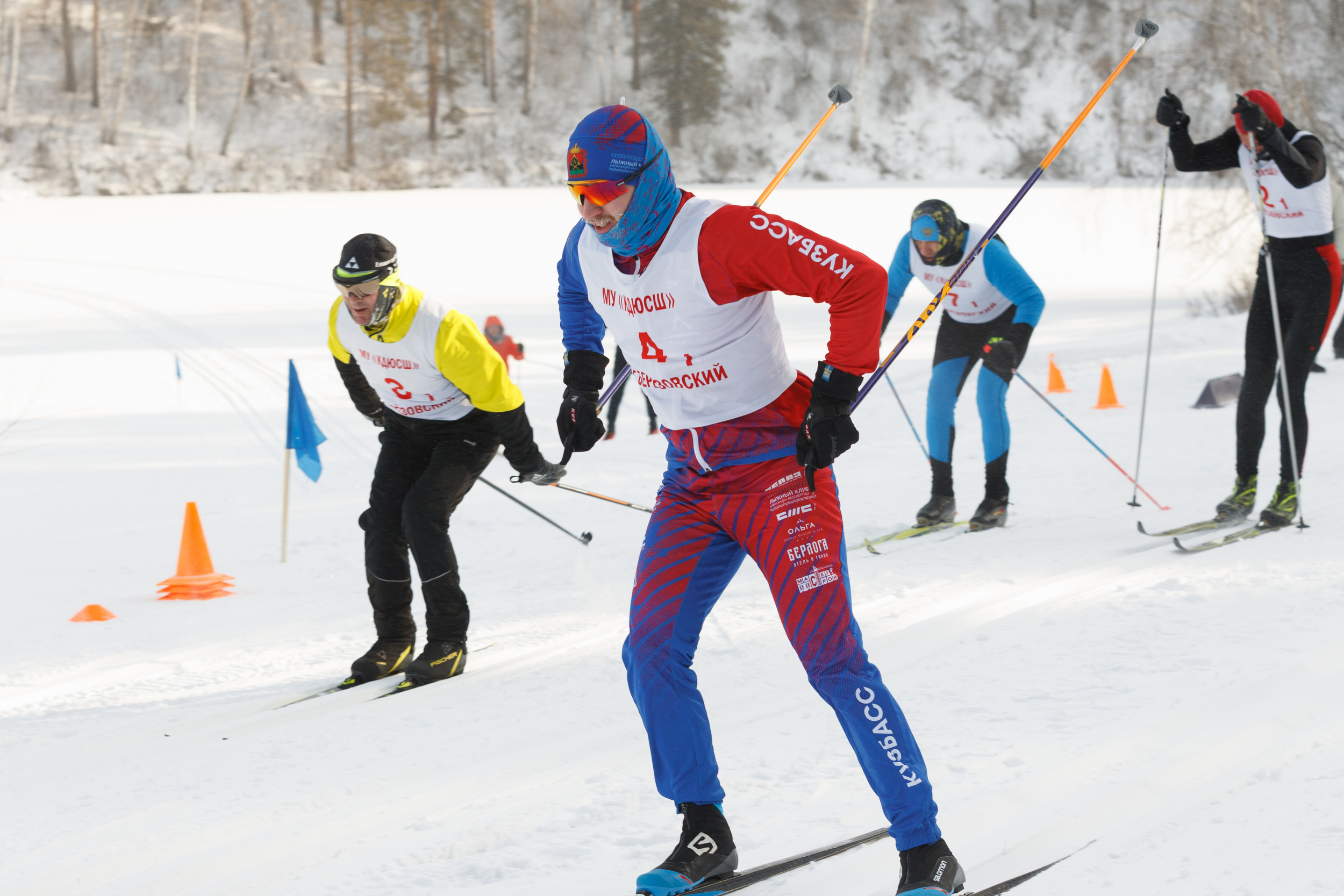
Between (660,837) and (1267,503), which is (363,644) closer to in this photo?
(660,837)

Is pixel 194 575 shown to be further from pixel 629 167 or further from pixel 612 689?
pixel 629 167

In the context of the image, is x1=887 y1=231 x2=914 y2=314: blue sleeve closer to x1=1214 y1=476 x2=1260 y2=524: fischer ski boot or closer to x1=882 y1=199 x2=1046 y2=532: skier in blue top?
x1=882 y1=199 x2=1046 y2=532: skier in blue top

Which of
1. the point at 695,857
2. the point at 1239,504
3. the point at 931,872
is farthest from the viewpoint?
the point at 1239,504

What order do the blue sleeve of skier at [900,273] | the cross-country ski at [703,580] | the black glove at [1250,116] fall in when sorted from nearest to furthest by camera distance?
the cross-country ski at [703,580] < the black glove at [1250,116] < the blue sleeve of skier at [900,273]

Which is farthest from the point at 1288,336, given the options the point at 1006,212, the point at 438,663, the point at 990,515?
the point at 438,663

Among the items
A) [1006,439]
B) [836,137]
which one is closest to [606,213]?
[1006,439]

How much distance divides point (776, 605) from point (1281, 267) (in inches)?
163

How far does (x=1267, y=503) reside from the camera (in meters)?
6.07

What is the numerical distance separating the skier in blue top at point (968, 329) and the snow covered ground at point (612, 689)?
289 millimetres

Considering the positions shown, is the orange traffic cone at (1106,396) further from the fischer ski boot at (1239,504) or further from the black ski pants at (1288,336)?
the fischer ski boot at (1239,504)

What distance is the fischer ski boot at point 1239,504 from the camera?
18.3ft

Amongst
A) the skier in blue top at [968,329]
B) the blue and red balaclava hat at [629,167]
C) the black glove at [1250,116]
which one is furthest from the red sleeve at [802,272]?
the skier in blue top at [968,329]

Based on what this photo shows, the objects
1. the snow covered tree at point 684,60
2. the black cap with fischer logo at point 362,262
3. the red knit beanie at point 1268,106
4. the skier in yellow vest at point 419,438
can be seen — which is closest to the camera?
the black cap with fischer logo at point 362,262

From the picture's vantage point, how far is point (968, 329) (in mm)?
6164
